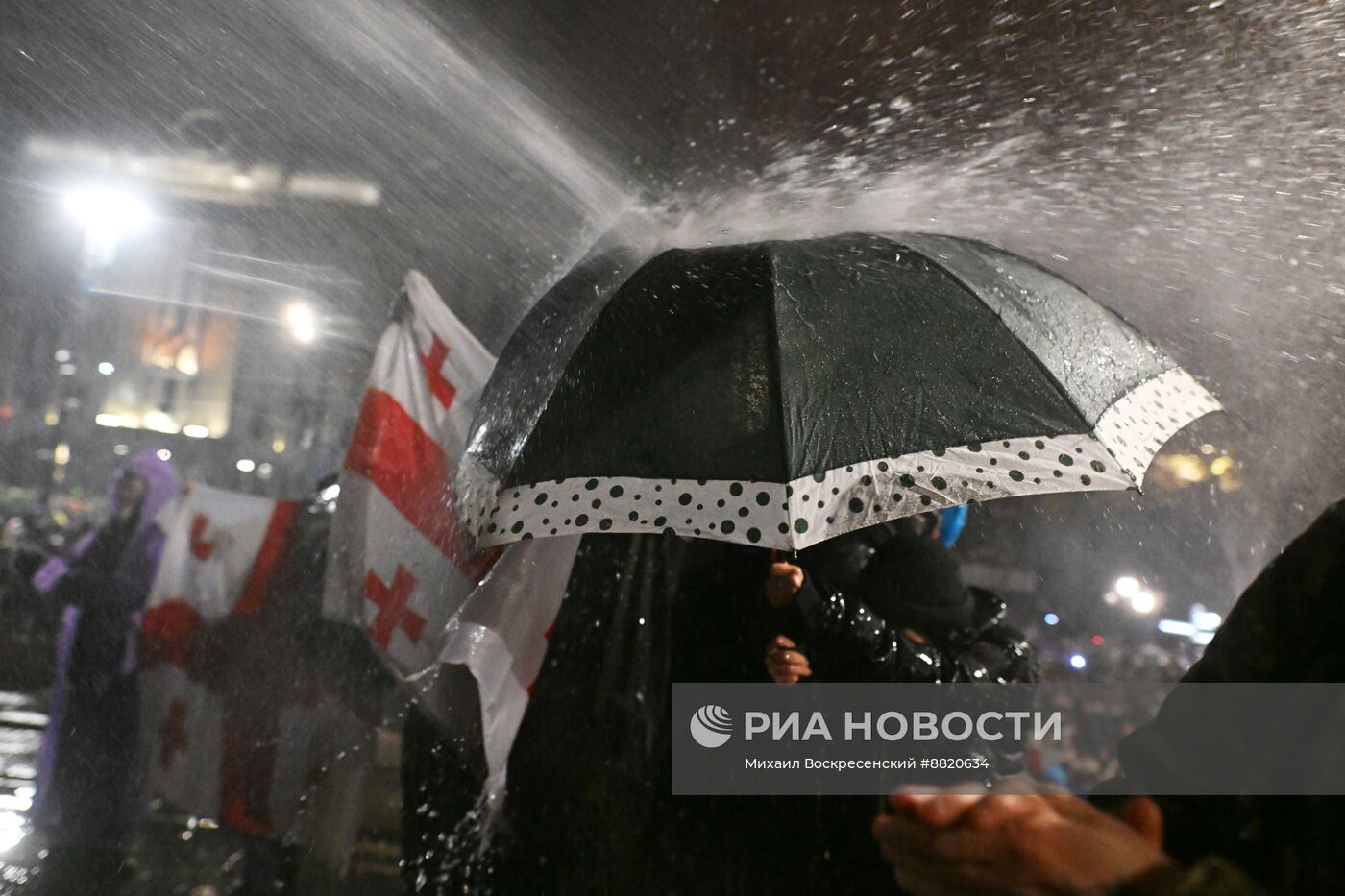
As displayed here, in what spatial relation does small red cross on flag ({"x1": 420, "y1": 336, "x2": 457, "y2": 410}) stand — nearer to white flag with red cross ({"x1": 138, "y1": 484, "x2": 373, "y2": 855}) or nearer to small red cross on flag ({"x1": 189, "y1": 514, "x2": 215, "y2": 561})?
white flag with red cross ({"x1": 138, "y1": 484, "x2": 373, "y2": 855})

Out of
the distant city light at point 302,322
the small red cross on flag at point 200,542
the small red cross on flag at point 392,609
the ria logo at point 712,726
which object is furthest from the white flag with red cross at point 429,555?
the distant city light at point 302,322

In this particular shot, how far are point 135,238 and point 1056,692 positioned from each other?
582cm

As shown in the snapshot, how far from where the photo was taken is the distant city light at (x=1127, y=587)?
10.3 meters

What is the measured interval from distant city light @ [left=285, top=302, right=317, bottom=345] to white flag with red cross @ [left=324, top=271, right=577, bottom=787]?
2.87 metres

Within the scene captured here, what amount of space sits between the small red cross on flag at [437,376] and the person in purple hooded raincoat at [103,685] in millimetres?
1772

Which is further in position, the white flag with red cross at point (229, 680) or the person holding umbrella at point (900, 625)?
the white flag with red cross at point (229, 680)

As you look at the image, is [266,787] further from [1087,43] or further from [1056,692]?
[1087,43]

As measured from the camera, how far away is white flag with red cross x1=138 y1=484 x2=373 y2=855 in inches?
146

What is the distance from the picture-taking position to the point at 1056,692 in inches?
122

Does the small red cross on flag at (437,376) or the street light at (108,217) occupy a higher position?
the street light at (108,217)

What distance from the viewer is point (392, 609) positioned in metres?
2.82

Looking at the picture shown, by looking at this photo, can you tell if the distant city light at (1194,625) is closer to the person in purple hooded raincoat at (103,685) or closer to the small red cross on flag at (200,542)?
the small red cross on flag at (200,542)

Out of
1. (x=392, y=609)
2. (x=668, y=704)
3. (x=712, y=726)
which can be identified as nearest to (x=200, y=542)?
(x=392, y=609)

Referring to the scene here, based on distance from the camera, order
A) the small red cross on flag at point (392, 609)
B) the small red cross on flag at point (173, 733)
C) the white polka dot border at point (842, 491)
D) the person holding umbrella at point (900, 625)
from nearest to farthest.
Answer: the white polka dot border at point (842, 491) < the person holding umbrella at point (900, 625) < the small red cross on flag at point (392, 609) < the small red cross on flag at point (173, 733)
